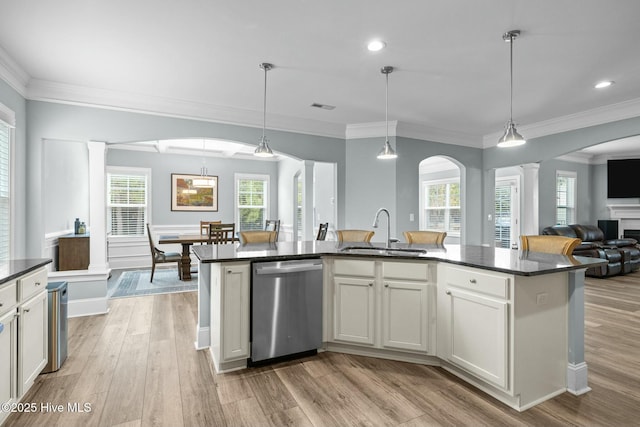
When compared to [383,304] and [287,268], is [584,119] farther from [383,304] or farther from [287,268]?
[287,268]

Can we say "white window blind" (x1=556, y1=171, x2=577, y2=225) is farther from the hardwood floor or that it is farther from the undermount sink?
the undermount sink

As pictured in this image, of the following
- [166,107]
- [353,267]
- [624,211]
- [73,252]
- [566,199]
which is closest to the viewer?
[353,267]

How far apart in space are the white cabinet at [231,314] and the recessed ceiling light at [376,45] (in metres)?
2.14

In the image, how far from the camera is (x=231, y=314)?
264 cm

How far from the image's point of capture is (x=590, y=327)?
365 centimetres

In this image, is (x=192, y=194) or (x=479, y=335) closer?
(x=479, y=335)

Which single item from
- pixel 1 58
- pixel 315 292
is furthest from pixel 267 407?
pixel 1 58

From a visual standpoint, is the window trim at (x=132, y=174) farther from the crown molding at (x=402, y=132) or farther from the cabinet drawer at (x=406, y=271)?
the cabinet drawer at (x=406, y=271)

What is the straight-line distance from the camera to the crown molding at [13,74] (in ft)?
10.3

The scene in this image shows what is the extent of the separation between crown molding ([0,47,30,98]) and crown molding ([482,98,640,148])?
6684 mm

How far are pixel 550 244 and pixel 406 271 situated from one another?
4.20 feet

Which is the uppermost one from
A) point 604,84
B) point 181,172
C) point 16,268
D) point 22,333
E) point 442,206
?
point 604,84

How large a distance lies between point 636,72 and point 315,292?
13.1ft

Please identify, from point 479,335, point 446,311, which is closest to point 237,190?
point 446,311
